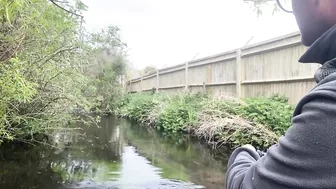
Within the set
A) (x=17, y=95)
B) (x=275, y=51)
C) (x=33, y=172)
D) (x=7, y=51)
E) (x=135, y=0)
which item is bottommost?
(x=33, y=172)

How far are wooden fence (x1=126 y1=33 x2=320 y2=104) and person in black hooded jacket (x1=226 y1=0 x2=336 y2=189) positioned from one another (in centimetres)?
454

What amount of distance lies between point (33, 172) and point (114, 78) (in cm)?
1181

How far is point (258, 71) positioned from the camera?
252 inches

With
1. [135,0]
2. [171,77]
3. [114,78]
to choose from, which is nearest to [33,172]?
[135,0]

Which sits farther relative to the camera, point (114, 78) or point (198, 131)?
point (114, 78)

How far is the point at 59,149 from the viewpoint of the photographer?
205 inches

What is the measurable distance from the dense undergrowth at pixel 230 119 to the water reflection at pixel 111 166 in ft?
1.44

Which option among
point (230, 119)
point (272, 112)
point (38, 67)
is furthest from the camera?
point (230, 119)

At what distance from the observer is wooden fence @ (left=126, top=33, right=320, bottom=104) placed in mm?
5289

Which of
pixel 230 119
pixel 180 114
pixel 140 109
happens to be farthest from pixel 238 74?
pixel 140 109

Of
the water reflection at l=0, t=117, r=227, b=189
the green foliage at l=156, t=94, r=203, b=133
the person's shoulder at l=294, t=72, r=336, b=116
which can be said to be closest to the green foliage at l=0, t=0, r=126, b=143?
the water reflection at l=0, t=117, r=227, b=189

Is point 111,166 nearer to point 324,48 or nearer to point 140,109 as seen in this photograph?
point 324,48

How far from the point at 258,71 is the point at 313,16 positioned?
5.96 metres

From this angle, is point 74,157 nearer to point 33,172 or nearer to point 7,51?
point 33,172
